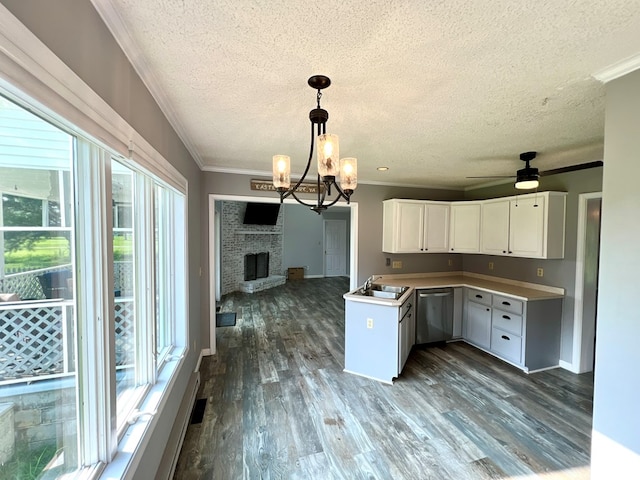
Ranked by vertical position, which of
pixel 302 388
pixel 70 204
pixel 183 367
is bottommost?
pixel 302 388

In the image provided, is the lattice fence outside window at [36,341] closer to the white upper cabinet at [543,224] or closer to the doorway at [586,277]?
the white upper cabinet at [543,224]

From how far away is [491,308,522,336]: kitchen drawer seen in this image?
321 centimetres

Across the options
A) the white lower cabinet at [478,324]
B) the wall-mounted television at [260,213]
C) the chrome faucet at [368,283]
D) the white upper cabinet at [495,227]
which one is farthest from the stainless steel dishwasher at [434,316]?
the wall-mounted television at [260,213]

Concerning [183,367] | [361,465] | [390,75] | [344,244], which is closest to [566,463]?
[361,465]

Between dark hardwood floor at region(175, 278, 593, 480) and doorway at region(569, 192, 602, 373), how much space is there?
0.98 feet

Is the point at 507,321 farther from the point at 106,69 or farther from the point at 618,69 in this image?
the point at 106,69

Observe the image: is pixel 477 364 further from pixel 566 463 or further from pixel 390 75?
pixel 390 75

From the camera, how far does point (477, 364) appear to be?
131 inches

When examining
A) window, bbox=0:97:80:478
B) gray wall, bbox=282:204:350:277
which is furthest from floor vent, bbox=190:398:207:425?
gray wall, bbox=282:204:350:277

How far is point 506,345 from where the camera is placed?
3355mm

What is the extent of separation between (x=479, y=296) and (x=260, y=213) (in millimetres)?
5668

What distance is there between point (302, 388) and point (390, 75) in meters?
2.81

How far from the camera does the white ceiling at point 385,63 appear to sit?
0.97 meters

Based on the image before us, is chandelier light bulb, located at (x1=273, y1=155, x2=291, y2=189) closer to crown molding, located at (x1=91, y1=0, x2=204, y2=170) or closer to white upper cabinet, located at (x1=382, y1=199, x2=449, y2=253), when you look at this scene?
crown molding, located at (x1=91, y1=0, x2=204, y2=170)
